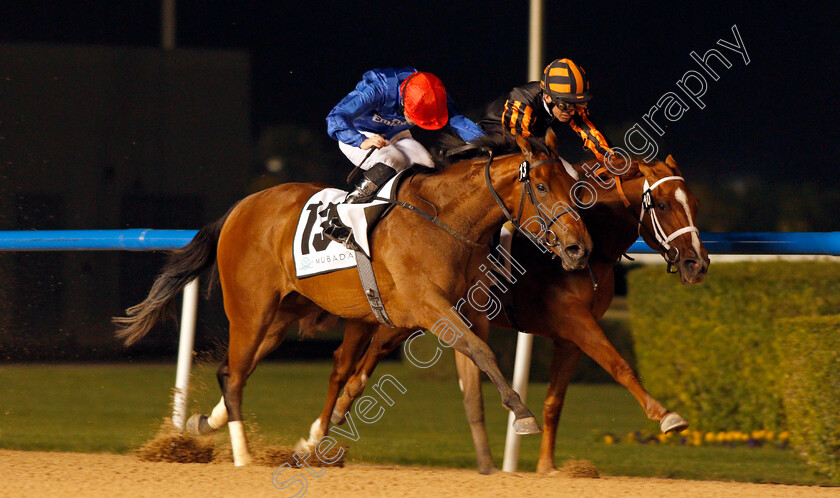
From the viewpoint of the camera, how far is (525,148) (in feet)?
10.8

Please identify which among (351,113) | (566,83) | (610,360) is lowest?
(610,360)

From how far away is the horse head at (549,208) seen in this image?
3.09 metres

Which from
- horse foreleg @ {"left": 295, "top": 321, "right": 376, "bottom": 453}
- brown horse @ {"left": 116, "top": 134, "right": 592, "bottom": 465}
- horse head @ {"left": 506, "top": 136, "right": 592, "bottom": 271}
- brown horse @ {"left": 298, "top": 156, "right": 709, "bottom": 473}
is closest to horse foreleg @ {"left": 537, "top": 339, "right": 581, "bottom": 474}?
brown horse @ {"left": 298, "top": 156, "right": 709, "bottom": 473}

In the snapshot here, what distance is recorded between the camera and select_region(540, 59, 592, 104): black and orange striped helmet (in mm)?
3594

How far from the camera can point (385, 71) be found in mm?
3988

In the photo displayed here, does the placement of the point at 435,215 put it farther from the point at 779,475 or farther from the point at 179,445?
the point at 779,475

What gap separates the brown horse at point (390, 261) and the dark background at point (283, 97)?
7138mm

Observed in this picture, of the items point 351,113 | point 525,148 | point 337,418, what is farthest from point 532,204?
point 337,418

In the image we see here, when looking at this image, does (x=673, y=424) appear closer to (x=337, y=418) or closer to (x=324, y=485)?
(x=324, y=485)

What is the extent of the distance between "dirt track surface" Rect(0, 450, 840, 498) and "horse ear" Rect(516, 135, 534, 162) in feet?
3.43

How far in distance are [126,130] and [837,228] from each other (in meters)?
10.7

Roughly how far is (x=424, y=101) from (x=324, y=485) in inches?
59.7

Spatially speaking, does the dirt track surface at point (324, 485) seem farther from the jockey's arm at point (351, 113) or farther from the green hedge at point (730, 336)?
the green hedge at point (730, 336)

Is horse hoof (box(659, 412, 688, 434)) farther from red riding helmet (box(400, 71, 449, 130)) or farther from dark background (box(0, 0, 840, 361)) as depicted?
dark background (box(0, 0, 840, 361))
